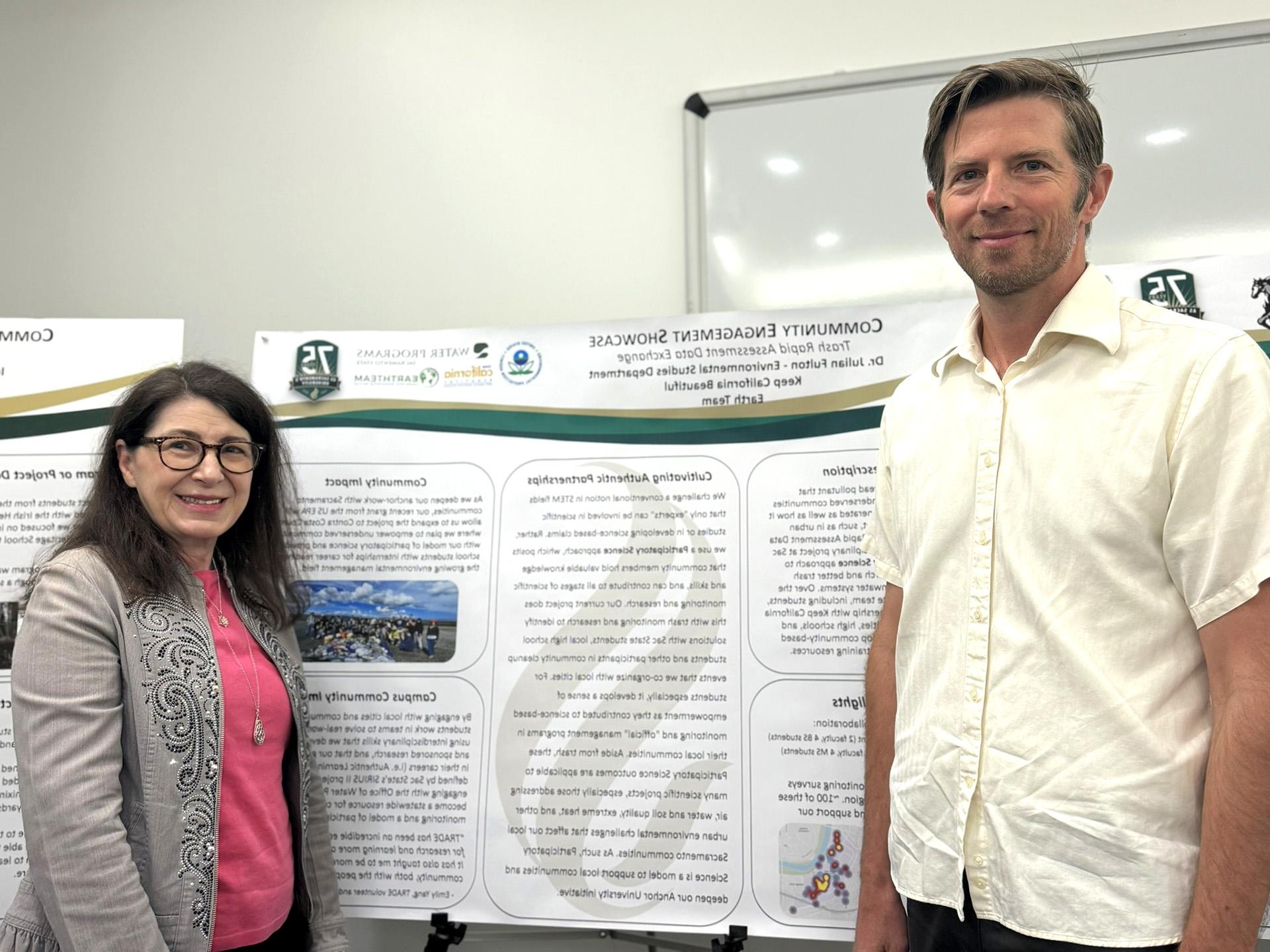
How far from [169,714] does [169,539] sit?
0.98ft

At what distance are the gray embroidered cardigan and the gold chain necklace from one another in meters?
0.06

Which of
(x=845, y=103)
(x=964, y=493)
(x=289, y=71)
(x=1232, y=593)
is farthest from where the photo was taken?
(x=289, y=71)

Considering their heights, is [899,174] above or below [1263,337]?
above

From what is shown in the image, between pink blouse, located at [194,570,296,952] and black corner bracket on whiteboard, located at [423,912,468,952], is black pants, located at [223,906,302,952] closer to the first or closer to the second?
pink blouse, located at [194,570,296,952]

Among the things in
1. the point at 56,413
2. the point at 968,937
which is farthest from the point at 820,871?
the point at 56,413

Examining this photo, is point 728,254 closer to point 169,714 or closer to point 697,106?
point 697,106

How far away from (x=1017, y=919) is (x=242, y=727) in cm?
115

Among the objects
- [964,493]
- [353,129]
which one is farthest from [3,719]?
[964,493]

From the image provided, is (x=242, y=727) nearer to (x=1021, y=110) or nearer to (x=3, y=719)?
(x=3, y=719)

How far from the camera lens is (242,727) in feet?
4.83

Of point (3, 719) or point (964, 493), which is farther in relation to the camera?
point (3, 719)

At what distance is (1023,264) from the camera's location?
1190 millimetres

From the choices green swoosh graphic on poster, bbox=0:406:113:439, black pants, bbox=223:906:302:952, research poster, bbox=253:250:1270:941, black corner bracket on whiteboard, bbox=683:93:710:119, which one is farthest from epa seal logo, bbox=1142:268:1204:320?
green swoosh graphic on poster, bbox=0:406:113:439

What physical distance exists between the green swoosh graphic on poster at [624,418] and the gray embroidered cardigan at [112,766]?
645mm
